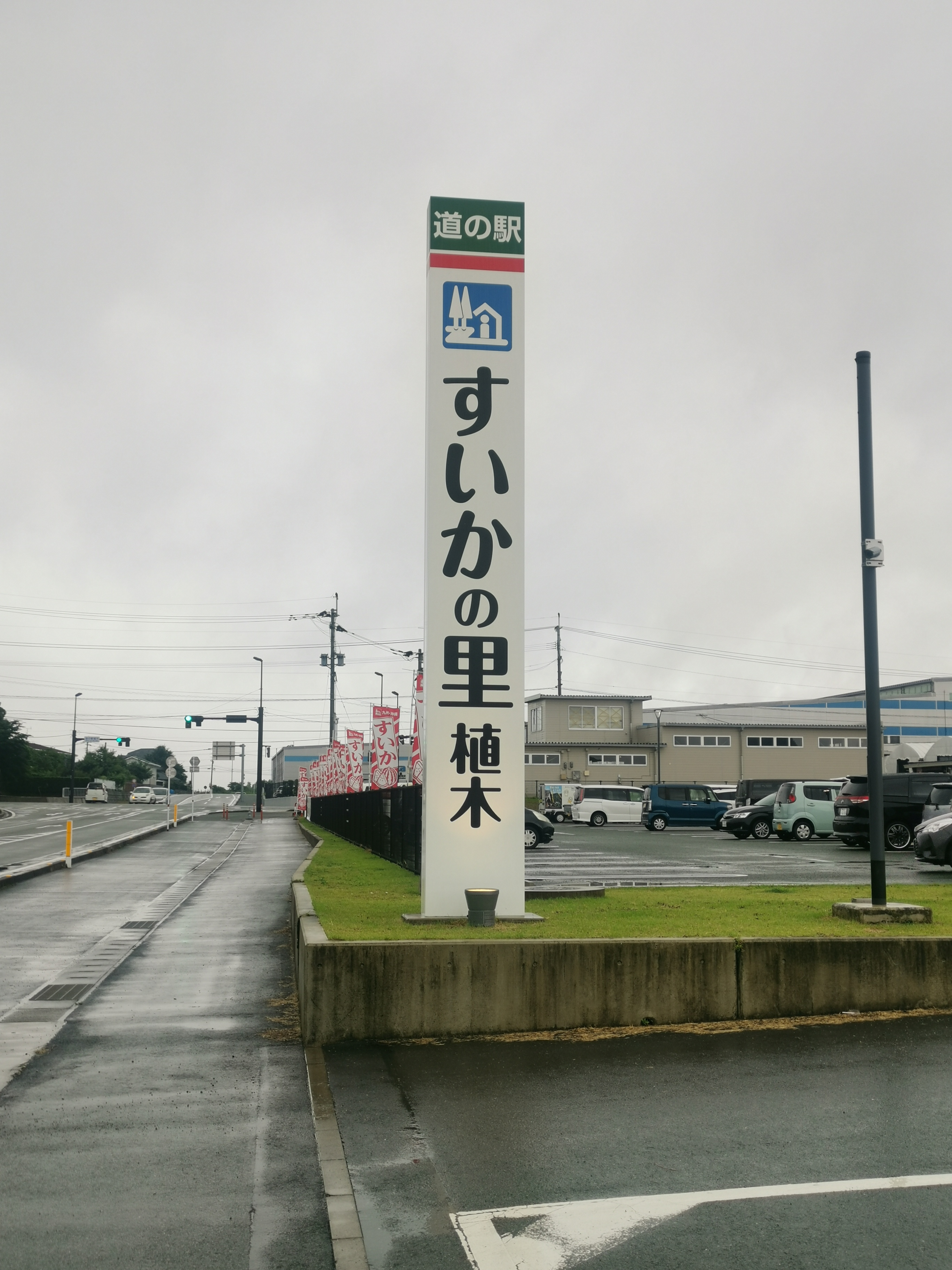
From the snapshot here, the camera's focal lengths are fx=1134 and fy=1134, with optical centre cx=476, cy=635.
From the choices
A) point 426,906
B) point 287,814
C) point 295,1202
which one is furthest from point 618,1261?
point 287,814

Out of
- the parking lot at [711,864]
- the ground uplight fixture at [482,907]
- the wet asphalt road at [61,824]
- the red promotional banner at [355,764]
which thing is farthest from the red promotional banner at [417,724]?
the ground uplight fixture at [482,907]

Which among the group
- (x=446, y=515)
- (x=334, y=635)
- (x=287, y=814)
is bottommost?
(x=287, y=814)

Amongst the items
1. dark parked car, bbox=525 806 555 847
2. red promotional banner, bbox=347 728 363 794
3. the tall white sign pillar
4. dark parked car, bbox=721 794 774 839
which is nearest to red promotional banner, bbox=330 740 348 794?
red promotional banner, bbox=347 728 363 794

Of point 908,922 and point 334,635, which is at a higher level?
point 334,635

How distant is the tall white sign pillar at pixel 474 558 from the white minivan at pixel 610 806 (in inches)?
1507

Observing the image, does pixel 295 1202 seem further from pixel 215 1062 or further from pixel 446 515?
pixel 446 515

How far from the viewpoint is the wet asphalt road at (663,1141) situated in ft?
13.9

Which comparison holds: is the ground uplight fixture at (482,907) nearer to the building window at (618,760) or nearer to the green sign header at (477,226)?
the green sign header at (477,226)

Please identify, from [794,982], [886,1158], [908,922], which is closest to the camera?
[886,1158]

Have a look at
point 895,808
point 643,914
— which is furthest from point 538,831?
point 643,914

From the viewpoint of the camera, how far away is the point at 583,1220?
4.46 meters

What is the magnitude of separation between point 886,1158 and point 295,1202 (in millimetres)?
2680

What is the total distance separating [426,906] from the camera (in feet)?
35.4

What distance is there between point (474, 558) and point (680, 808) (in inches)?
1414
